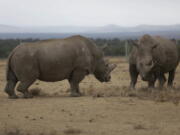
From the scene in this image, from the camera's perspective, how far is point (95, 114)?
11047mm

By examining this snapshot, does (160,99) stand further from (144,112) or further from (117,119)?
(117,119)

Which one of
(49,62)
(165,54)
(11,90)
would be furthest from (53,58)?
(165,54)

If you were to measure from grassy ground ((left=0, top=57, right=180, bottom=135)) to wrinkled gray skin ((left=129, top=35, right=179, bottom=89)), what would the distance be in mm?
640

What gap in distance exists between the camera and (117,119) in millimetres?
10508

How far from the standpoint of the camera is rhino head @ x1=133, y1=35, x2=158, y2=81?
1464 centimetres

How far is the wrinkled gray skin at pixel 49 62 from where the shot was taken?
13777 millimetres

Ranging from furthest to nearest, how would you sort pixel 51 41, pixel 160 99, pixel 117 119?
pixel 51 41
pixel 160 99
pixel 117 119

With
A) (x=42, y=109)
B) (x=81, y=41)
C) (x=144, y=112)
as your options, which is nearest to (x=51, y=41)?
(x=81, y=41)

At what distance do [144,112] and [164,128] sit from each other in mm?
1797

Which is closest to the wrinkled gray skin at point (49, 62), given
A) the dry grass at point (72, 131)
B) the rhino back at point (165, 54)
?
the rhino back at point (165, 54)

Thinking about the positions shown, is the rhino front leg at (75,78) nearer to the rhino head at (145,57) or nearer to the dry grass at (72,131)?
the rhino head at (145,57)

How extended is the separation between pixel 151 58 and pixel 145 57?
7.2 inches

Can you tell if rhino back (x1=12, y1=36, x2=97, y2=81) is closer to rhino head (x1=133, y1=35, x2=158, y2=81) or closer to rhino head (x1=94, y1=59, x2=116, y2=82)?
rhino head (x1=94, y1=59, x2=116, y2=82)

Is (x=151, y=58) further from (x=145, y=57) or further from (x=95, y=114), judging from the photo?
(x=95, y=114)
